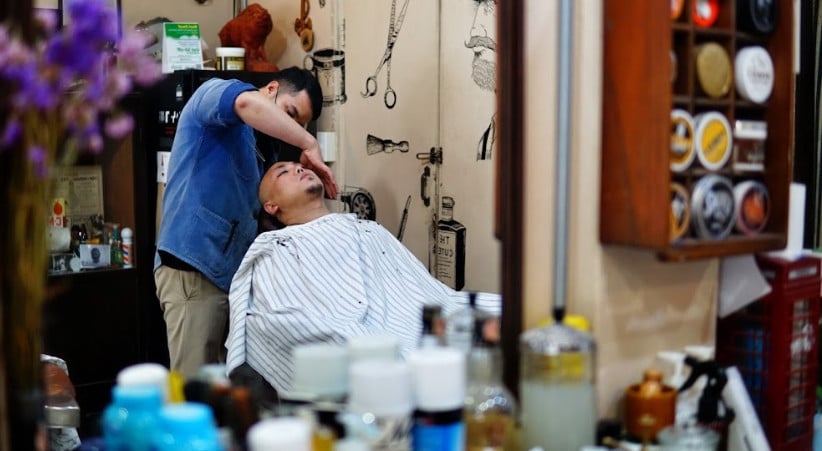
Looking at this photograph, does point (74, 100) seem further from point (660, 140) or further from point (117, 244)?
point (117, 244)

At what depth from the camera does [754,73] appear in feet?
5.12

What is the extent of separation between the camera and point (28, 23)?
107cm

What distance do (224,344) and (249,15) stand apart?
5.13 feet

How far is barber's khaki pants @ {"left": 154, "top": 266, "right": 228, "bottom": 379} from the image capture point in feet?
8.36

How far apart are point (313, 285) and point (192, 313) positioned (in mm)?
514

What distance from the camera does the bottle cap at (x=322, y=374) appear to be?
4.17 ft

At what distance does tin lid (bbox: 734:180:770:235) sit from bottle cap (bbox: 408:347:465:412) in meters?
0.64

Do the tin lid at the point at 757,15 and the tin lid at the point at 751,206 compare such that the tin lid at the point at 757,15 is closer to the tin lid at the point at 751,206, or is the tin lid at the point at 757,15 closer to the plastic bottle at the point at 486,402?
the tin lid at the point at 751,206

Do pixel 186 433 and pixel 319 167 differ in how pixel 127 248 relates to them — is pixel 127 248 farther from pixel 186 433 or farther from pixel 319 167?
pixel 186 433

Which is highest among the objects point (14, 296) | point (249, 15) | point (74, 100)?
point (249, 15)

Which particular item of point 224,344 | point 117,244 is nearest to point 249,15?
point 117,244

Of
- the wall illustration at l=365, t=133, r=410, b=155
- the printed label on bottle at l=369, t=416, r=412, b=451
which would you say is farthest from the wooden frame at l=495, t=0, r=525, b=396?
the wall illustration at l=365, t=133, r=410, b=155

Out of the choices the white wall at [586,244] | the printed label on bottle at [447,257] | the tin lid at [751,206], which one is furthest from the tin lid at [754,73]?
the printed label on bottle at [447,257]

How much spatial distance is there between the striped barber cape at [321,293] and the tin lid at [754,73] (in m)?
0.79
